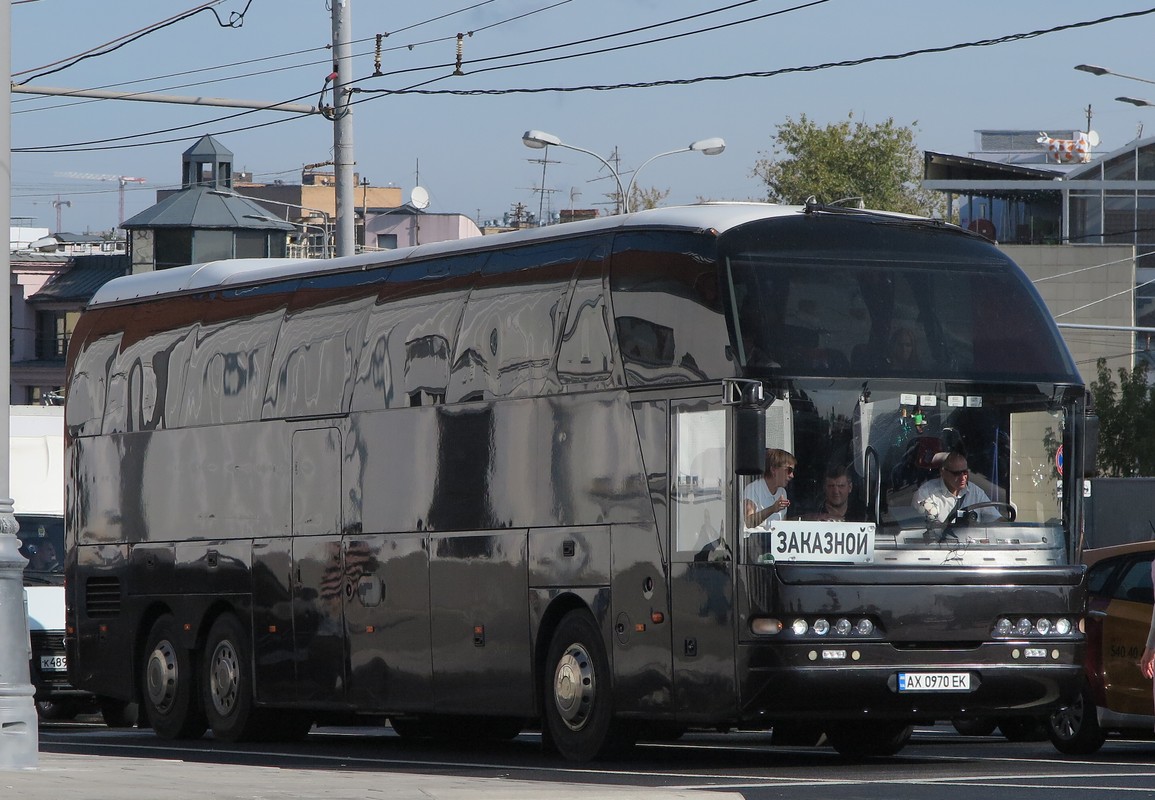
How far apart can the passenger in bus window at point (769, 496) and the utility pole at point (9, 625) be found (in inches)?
167

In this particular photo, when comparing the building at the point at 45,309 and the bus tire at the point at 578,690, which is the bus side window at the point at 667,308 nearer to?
the bus tire at the point at 578,690

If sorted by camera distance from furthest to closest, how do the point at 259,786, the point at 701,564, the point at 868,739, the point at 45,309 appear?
the point at 45,309 < the point at 868,739 < the point at 701,564 < the point at 259,786

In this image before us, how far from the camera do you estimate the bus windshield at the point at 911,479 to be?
13.2m

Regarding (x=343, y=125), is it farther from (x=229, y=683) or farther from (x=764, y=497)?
(x=764, y=497)

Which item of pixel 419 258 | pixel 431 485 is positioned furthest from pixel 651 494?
pixel 419 258

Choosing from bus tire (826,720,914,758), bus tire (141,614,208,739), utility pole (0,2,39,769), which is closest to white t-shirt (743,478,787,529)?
bus tire (826,720,914,758)

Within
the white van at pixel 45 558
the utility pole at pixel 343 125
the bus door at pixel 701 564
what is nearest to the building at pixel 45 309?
the utility pole at pixel 343 125

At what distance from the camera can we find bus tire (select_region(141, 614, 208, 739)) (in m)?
19.1

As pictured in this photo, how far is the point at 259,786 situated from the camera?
1104 cm

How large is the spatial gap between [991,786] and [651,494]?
2807mm

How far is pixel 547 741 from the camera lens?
16.0 metres

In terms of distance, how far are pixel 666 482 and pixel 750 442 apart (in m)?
0.95

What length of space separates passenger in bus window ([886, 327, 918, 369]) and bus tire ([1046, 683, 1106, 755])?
3395 millimetres

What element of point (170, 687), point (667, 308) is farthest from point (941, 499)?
point (170, 687)
